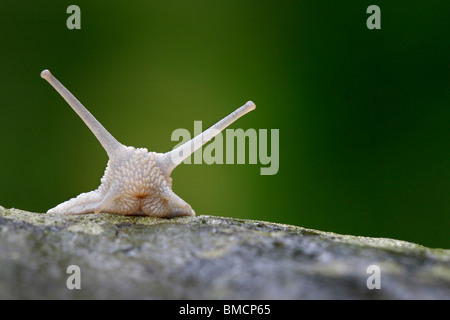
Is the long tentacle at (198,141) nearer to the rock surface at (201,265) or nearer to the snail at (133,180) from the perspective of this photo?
the snail at (133,180)

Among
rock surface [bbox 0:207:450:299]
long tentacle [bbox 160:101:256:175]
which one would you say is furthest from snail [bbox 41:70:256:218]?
rock surface [bbox 0:207:450:299]

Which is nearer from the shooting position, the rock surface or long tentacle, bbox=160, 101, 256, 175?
the rock surface

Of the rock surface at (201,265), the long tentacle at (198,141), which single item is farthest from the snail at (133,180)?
the rock surface at (201,265)

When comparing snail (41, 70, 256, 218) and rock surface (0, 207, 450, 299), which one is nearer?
rock surface (0, 207, 450, 299)

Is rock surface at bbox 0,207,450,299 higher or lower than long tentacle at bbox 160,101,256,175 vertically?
lower

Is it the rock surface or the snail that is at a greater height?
the snail

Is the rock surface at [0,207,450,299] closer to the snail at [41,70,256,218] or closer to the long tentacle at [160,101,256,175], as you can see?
the snail at [41,70,256,218]

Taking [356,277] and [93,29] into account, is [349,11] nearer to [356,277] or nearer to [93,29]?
[93,29]
